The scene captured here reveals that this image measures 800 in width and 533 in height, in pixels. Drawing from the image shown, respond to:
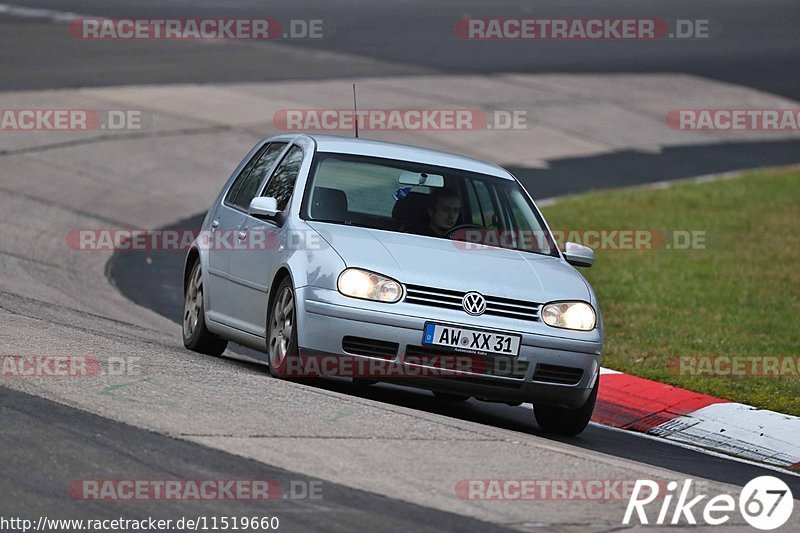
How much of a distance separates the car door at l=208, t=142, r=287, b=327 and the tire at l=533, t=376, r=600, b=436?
2046 millimetres

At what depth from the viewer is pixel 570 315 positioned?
29.2 feet

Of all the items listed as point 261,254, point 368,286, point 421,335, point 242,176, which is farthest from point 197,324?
point 421,335

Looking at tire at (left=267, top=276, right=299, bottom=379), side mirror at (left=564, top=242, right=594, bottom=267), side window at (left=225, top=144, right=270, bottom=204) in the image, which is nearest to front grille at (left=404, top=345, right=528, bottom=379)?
tire at (left=267, top=276, right=299, bottom=379)

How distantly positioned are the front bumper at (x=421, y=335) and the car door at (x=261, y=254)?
0.79 m

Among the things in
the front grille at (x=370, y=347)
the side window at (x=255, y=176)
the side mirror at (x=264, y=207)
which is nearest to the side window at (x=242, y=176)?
the side window at (x=255, y=176)

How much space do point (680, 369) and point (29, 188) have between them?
29.1 ft

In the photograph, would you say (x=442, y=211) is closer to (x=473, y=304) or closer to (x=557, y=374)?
(x=473, y=304)

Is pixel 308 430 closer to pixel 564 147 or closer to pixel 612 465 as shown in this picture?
pixel 612 465

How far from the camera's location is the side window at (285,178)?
987 centimetres

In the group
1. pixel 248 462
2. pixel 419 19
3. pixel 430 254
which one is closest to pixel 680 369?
pixel 430 254

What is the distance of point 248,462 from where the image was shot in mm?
6801

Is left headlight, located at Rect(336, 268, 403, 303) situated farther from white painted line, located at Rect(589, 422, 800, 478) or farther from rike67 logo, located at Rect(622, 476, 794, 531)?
white painted line, located at Rect(589, 422, 800, 478)

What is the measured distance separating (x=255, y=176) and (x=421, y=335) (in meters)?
2.63

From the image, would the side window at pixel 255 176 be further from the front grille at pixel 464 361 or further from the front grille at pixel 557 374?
the front grille at pixel 557 374
